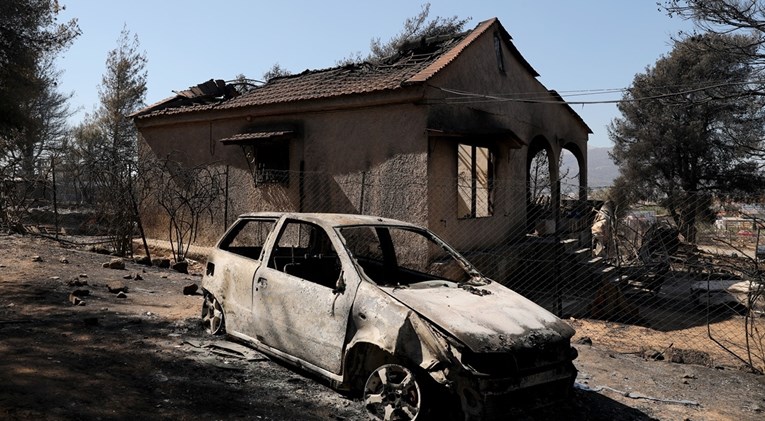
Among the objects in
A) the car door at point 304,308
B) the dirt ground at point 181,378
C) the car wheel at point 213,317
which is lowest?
the dirt ground at point 181,378

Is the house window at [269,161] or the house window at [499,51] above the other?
the house window at [499,51]

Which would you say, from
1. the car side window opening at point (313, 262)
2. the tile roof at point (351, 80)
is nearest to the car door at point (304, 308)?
the car side window opening at point (313, 262)

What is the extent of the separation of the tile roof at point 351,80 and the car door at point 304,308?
5.26m

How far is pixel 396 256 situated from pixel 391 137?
444 cm

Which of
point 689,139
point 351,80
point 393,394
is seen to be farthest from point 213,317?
point 689,139

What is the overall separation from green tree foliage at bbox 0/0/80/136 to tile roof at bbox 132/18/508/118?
9.85 feet

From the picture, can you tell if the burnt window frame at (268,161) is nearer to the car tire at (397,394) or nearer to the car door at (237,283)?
the car door at (237,283)

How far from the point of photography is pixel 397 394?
148 inches

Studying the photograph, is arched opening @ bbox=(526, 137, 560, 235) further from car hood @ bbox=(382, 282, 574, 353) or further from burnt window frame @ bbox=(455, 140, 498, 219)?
car hood @ bbox=(382, 282, 574, 353)

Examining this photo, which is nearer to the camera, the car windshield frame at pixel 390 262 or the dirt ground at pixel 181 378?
the dirt ground at pixel 181 378

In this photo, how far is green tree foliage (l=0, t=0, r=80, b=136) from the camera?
44.0 ft

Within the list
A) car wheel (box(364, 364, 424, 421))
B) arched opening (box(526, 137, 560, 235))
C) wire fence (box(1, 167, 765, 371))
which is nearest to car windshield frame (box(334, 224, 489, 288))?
car wheel (box(364, 364, 424, 421))

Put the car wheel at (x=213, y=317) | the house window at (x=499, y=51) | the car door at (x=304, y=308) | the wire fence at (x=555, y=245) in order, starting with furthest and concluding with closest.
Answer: the house window at (x=499, y=51), the wire fence at (x=555, y=245), the car wheel at (x=213, y=317), the car door at (x=304, y=308)

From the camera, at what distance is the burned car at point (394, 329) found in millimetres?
3582
